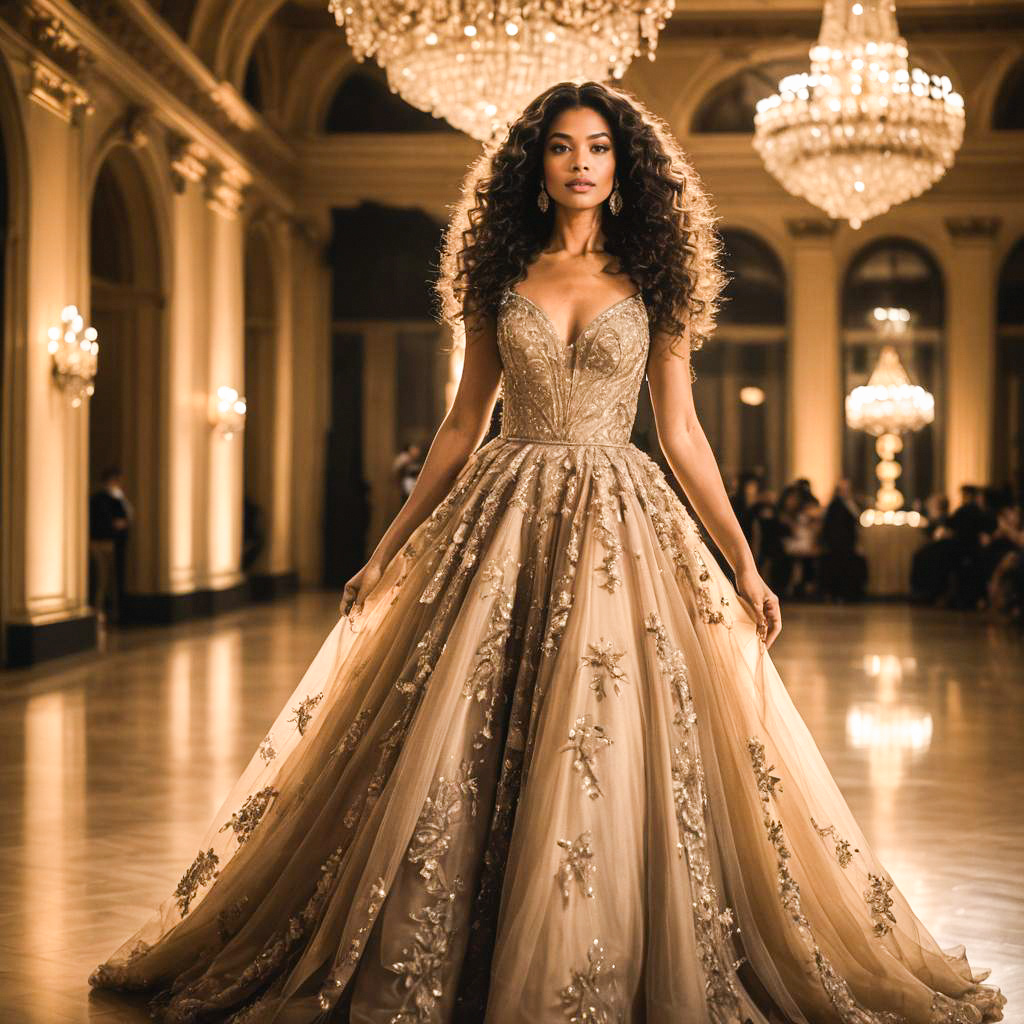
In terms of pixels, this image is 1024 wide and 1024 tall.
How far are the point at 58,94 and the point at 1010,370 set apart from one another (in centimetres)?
1203

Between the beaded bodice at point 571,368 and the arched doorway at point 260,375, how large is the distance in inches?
572

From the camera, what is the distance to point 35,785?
6125 millimetres

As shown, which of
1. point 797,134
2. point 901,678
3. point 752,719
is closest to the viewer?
point 752,719

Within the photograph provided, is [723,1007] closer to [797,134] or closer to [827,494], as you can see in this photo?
[797,134]

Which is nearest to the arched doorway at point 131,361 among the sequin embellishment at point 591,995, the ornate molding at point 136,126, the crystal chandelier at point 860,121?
the ornate molding at point 136,126

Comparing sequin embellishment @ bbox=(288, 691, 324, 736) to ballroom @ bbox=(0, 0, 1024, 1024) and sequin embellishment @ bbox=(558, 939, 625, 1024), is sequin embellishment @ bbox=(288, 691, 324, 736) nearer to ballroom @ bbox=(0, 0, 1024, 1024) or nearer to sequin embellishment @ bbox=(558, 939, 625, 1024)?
ballroom @ bbox=(0, 0, 1024, 1024)

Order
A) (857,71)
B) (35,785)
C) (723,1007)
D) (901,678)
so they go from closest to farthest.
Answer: (723,1007) → (35,785) → (901,678) → (857,71)

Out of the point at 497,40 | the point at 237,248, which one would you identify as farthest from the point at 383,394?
the point at 497,40

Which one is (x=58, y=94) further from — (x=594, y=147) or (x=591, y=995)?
(x=591, y=995)

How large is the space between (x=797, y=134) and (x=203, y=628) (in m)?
6.39

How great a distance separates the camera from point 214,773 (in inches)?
249

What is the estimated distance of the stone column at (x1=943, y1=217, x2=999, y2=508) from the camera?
18.2 meters

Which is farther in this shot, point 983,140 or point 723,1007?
point 983,140

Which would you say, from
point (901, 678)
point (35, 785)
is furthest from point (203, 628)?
point (35, 785)
